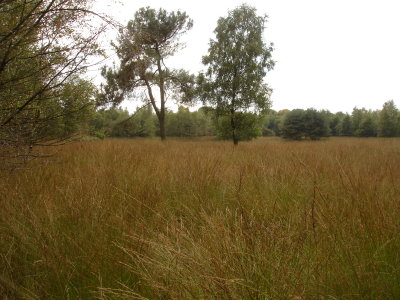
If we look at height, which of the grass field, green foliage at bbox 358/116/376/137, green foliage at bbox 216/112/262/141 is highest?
green foliage at bbox 358/116/376/137

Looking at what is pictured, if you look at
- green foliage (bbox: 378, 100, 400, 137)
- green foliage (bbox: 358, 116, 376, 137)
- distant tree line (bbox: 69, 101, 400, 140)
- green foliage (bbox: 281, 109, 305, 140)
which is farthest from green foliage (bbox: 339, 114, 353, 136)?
green foliage (bbox: 281, 109, 305, 140)

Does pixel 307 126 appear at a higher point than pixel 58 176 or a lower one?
higher

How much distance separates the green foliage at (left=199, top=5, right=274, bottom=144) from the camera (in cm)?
1016

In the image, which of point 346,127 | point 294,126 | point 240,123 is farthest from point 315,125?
point 240,123

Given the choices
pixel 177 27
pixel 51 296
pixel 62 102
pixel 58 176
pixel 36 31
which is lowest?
pixel 51 296

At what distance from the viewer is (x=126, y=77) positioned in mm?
12109

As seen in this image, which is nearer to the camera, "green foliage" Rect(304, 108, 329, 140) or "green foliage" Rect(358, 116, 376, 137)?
"green foliage" Rect(304, 108, 329, 140)

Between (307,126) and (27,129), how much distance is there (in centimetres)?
4902

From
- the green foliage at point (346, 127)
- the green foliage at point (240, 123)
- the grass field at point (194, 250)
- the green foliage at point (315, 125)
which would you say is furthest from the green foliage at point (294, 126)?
the grass field at point (194, 250)

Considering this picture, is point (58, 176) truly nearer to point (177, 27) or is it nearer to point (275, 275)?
point (275, 275)

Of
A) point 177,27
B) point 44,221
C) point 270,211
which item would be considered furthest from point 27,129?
point 177,27

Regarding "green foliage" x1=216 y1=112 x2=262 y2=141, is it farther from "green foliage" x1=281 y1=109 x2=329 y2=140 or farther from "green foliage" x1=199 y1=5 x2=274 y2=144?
"green foliage" x1=281 y1=109 x2=329 y2=140

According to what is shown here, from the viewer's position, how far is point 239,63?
1030cm

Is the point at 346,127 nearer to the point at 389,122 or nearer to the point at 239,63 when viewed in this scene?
the point at 389,122
